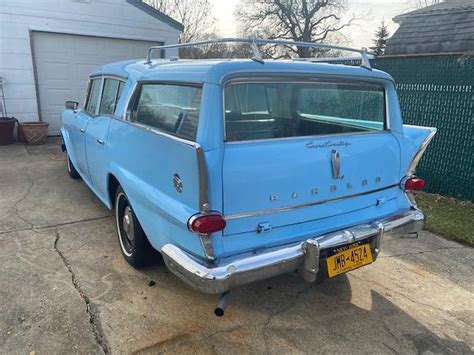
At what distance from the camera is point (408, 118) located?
625 cm

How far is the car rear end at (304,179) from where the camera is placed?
2.31m

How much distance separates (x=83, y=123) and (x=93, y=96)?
372mm

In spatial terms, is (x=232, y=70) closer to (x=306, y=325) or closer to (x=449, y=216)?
(x=306, y=325)

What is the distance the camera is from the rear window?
2498 millimetres

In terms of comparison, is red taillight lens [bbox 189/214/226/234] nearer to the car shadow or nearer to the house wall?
the car shadow

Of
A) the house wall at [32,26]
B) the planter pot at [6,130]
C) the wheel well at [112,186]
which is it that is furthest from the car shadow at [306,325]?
the house wall at [32,26]

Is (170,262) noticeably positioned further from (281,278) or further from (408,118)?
(408,118)

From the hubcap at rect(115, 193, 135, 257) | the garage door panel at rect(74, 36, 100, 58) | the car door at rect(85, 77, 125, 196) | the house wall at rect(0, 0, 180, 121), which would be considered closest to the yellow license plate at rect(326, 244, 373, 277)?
the hubcap at rect(115, 193, 135, 257)

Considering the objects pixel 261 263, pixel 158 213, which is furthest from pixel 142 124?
pixel 261 263

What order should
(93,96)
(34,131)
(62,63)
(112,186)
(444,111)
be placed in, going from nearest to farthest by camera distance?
(112,186) → (93,96) → (444,111) → (34,131) → (62,63)

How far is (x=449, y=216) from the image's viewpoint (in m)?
4.90

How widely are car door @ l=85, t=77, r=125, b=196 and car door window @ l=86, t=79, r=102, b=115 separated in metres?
0.20

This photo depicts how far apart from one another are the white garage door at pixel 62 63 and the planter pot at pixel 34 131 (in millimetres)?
737

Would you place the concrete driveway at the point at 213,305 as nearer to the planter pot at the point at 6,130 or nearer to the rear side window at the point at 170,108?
the rear side window at the point at 170,108
